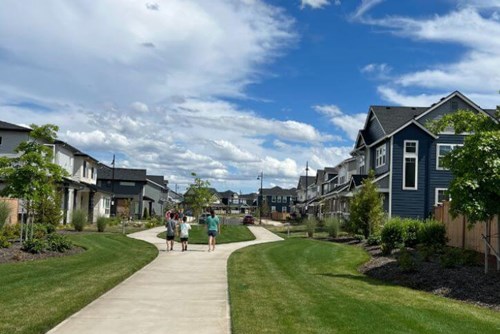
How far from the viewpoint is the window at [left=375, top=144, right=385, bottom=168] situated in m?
37.6

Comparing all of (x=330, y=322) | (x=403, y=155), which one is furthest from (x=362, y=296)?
(x=403, y=155)

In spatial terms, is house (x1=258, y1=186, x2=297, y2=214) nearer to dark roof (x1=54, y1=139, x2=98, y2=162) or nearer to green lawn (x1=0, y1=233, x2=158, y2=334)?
dark roof (x1=54, y1=139, x2=98, y2=162)

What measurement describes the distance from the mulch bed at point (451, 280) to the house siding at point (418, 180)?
69.2 feet

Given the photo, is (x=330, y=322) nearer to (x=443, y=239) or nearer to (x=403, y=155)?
(x=443, y=239)

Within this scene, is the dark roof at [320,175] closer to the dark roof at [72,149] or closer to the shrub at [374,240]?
the dark roof at [72,149]

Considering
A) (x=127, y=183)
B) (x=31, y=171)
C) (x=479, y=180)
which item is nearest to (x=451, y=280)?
(x=479, y=180)

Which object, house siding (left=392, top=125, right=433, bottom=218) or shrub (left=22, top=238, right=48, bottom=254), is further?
house siding (left=392, top=125, right=433, bottom=218)

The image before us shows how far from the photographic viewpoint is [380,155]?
38.4 metres

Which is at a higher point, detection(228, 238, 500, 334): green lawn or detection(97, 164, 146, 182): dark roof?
detection(97, 164, 146, 182): dark roof

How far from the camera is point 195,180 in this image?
49.0 m

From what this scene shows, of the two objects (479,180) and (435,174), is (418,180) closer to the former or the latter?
(435,174)

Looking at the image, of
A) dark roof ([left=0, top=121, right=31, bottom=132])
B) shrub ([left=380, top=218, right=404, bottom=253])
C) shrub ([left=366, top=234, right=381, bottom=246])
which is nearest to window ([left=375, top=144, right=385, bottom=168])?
shrub ([left=366, top=234, right=381, bottom=246])

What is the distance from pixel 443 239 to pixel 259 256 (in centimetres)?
658

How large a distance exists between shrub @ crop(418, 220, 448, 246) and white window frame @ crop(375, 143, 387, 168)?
55.8 feet
